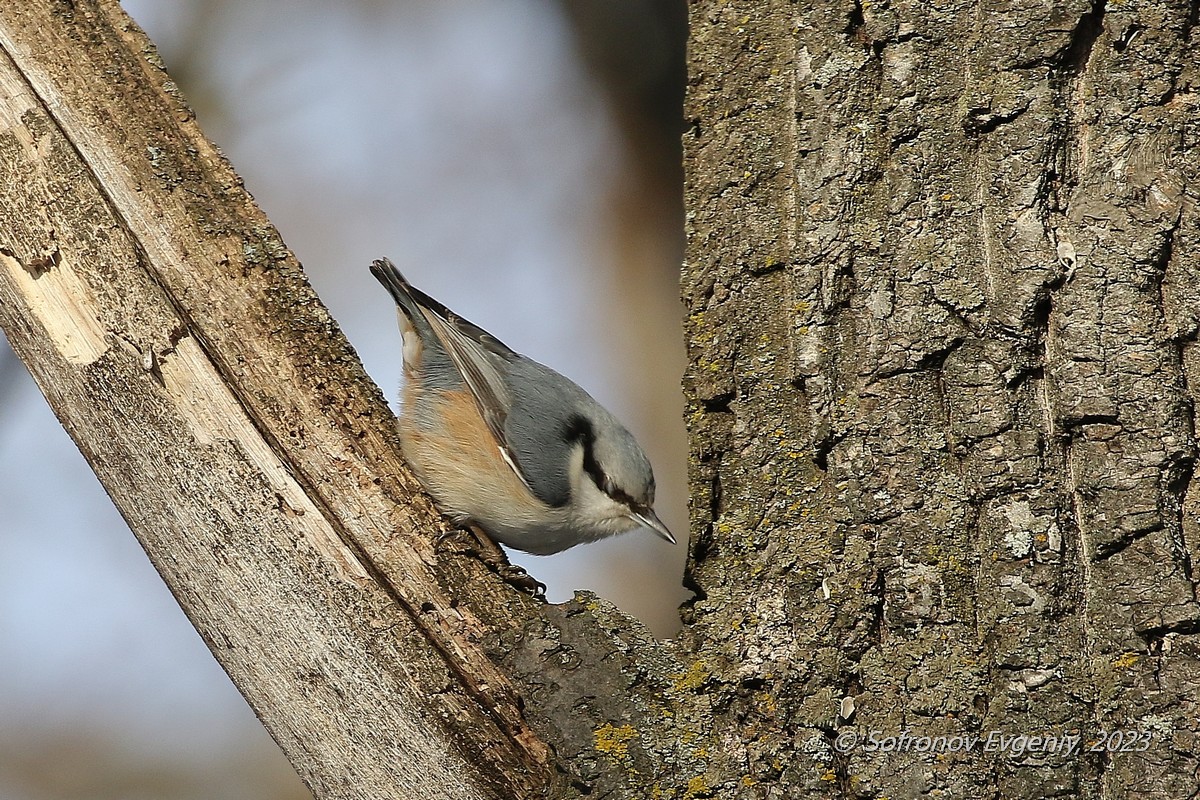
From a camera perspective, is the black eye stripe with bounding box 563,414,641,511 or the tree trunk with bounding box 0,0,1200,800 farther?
the black eye stripe with bounding box 563,414,641,511

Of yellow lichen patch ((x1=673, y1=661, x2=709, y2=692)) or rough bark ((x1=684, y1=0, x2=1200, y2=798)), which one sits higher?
rough bark ((x1=684, y1=0, x2=1200, y2=798))

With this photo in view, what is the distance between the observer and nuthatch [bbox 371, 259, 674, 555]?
2549 mm

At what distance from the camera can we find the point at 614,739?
152 centimetres

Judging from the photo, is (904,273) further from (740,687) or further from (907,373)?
(740,687)

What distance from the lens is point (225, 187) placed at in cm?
188

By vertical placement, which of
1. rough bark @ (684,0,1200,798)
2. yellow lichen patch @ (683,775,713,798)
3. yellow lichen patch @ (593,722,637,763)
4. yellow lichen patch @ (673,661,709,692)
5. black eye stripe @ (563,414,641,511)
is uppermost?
black eye stripe @ (563,414,641,511)

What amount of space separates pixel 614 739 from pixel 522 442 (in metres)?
1.24

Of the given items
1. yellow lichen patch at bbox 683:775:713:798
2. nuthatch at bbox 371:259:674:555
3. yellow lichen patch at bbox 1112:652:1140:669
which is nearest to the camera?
yellow lichen patch at bbox 1112:652:1140:669

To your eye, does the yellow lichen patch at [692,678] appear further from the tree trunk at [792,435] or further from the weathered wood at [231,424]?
the weathered wood at [231,424]

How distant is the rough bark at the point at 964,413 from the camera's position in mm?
1370

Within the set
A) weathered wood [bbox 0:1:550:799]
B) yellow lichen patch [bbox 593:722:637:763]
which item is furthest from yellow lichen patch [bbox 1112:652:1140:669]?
weathered wood [bbox 0:1:550:799]

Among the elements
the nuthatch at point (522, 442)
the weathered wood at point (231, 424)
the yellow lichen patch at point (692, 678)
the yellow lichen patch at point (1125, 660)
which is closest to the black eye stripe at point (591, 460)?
the nuthatch at point (522, 442)

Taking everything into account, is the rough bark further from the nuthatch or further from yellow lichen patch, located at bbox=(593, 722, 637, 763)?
the nuthatch

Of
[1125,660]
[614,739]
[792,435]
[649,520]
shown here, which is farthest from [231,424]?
[1125,660]
